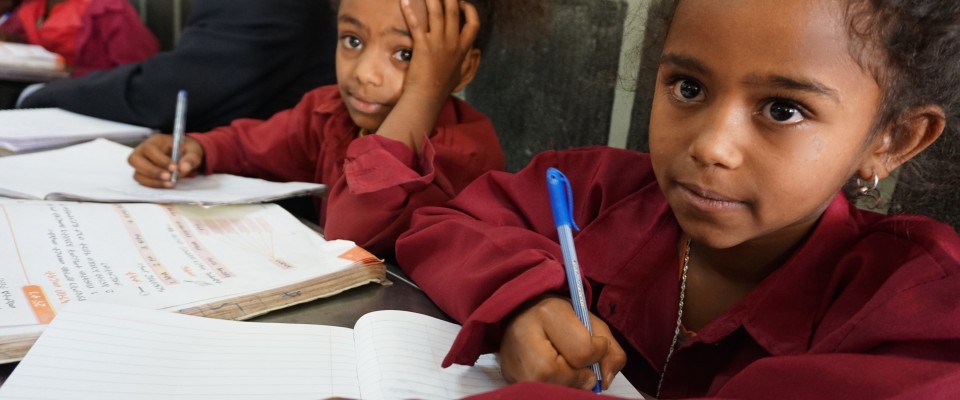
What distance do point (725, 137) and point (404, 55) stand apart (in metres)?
0.70

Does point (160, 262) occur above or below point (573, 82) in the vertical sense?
below

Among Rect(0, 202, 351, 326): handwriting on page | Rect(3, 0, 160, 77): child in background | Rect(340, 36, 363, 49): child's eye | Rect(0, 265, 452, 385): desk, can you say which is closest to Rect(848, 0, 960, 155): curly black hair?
Rect(0, 265, 452, 385): desk

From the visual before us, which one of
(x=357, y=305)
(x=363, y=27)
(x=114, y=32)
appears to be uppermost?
(x=363, y=27)

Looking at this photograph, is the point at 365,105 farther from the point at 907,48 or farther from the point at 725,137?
the point at 907,48

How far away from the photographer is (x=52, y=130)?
4.80ft

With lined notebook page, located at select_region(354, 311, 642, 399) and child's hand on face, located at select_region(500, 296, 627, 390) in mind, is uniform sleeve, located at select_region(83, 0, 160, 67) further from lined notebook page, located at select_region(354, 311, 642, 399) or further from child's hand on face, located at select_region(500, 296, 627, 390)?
child's hand on face, located at select_region(500, 296, 627, 390)

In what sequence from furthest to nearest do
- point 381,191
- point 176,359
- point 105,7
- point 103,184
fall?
point 105,7, point 103,184, point 381,191, point 176,359

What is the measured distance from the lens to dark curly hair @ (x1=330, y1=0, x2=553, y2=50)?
1364 millimetres

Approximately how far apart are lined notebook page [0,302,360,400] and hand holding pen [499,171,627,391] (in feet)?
0.49

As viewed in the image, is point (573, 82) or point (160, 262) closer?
point (160, 262)

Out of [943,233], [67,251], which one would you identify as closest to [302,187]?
[67,251]

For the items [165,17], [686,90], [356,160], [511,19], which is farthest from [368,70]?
[165,17]

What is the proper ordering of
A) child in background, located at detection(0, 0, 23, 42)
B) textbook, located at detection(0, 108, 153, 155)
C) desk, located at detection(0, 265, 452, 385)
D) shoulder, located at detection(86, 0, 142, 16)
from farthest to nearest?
child in background, located at detection(0, 0, 23, 42) < shoulder, located at detection(86, 0, 142, 16) < textbook, located at detection(0, 108, 153, 155) < desk, located at detection(0, 265, 452, 385)

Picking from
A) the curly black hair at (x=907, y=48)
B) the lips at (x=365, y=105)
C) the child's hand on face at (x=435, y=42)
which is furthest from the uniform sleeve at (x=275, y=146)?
the curly black hair at (x=907, y=48)
